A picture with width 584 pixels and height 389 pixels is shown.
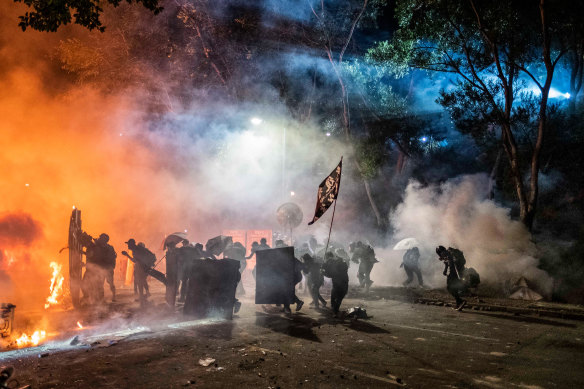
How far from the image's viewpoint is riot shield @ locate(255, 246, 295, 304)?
9094 mm

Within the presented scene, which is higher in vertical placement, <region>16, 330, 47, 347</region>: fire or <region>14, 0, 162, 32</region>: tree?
<region>14, 0, 162, 32</region>: tree

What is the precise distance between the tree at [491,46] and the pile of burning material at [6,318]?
15571mm

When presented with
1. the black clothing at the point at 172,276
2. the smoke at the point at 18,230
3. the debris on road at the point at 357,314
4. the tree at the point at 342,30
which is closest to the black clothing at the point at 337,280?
the debris on road at the point at 357,314

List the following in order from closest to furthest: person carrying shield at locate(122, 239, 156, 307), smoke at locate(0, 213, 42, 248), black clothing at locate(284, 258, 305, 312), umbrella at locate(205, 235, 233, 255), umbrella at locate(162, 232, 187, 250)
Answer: black clothing at locate(284, 258, 305, 312) < person carrying shield at locate(122, 239, 156, 307) < umbrella at locate(205, 235, 233, 255) < umbrella at locate(162, 232, 187, 250) < smoke at locate(0, 213, 42, 248)

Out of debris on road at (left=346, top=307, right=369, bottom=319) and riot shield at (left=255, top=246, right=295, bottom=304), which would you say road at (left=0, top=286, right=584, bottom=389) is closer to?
debris on road at (left=346, top=307, right=369, bottom=319)

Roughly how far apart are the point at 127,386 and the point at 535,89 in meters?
32.3

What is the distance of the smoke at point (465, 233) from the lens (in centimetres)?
1249

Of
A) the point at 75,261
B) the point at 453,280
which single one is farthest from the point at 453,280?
the point at 75,261

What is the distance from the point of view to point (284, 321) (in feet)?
27.2

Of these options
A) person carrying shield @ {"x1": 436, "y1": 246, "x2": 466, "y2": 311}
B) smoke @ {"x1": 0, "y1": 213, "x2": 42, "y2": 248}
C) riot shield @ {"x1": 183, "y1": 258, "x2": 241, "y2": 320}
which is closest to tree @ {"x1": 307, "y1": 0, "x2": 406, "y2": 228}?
person carrying shield @ {"x1": 436, "y1": 246, "x2": 466, "y2": 311}

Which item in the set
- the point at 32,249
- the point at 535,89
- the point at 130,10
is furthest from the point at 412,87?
the point at 32,249

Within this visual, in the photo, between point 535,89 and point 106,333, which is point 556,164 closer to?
point 535,89

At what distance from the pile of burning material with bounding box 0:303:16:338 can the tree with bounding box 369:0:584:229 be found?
15.6m

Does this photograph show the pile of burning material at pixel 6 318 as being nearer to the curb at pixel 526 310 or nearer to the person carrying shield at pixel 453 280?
the person carrying shield at pixel 453 280
